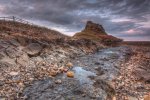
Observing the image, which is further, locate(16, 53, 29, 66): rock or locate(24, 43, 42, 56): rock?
locate(24, 43, 42, 56): rock

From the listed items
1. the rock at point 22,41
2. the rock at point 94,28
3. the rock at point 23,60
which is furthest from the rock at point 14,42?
the rock at point 94,28

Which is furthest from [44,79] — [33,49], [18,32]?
[18,32]

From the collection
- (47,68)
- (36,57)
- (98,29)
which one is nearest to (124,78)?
(47,68)

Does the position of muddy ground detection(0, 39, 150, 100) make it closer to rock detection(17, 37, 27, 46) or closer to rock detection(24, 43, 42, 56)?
rock detection(24, 43, 42, 56)

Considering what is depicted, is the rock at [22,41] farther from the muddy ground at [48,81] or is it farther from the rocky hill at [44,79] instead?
the muddy ground at [48,81]

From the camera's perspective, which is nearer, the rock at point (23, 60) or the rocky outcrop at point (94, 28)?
the rock at point (23, 60)

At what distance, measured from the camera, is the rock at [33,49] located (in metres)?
16.9

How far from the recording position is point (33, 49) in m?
17.8

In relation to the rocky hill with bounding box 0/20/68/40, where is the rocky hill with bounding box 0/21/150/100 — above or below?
below

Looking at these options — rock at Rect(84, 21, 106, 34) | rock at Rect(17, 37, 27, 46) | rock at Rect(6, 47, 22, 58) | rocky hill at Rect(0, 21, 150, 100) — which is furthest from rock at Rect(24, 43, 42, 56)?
rock at Rect(84, 21, 106, 34)

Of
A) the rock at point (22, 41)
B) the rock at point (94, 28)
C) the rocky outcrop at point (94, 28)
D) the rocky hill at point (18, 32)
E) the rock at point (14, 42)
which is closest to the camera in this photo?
the rock at point (14, 42)

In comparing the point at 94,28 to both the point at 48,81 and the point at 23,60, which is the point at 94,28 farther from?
the point at 48,81

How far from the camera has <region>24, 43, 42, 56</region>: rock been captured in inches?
665

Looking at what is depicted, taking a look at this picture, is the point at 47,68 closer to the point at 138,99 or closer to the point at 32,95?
the point at 32,95
